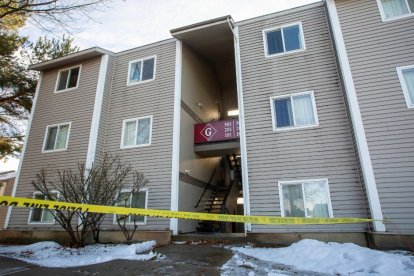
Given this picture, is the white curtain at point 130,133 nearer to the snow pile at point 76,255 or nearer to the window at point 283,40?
the snow pile at point 76,255

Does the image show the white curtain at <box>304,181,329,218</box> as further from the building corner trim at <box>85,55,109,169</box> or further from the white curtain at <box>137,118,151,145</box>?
the building corner trim at <box>85,55,109,169</box>

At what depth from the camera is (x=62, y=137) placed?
13.6 metres

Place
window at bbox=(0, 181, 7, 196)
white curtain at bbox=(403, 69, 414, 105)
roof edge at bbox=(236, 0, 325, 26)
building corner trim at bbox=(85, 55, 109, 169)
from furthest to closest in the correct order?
window at bbox=(0, 181, 7, 196) → building corner trim at bbox=(85, 55, 109, 169) → roof edge at bbox=(236, 0, 325, 26) → white curtain at bbox=(403, 69, 414, 105)

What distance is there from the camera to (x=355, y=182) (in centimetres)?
880

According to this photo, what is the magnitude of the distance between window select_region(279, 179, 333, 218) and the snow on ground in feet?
5.30

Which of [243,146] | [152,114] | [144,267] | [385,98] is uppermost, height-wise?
[152,114]

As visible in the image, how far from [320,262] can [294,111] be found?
232 inches

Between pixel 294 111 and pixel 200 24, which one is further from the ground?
pixel 200 24

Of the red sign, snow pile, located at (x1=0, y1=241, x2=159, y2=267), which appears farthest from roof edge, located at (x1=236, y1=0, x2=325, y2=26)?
snow pile, located at (x1=0, y1=241, x2=159, y2=267)

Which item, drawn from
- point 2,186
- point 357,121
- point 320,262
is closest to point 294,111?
point 357,121

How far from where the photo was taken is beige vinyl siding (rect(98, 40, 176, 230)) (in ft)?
36.9

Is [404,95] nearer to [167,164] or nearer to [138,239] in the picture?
[167,164]

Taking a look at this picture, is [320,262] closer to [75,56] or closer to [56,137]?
[56,137]

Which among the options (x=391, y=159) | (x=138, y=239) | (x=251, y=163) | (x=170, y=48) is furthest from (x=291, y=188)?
(x=170, y=48)
